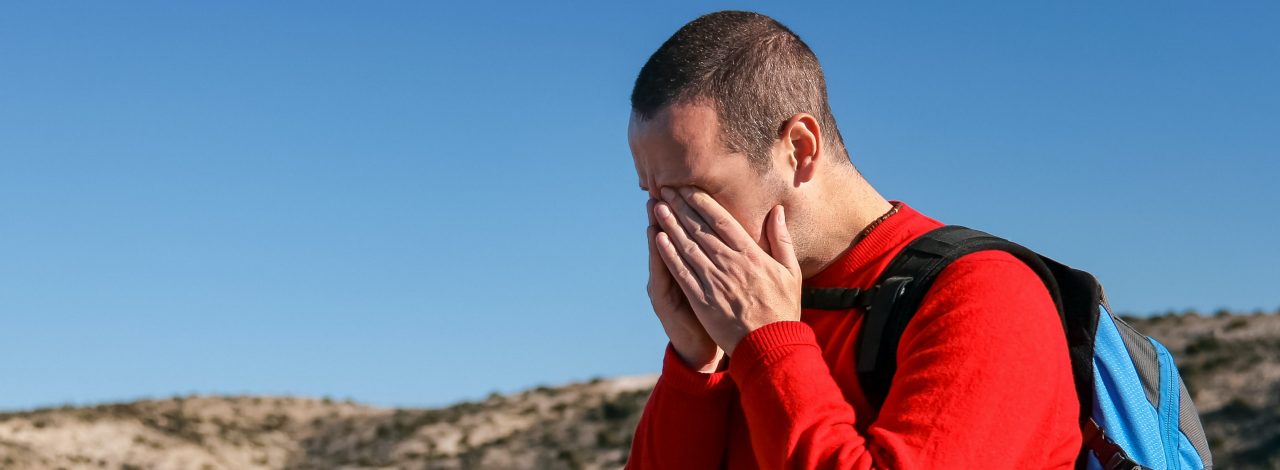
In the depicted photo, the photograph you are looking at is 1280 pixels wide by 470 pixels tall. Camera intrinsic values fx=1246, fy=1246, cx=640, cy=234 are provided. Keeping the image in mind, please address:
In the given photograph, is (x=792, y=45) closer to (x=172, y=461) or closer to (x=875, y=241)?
(x=875, y=241)

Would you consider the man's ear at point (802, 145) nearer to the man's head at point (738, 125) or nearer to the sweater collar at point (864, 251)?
the man's head at point (738, 125)

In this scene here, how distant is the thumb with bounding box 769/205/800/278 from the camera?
3260 millimetres

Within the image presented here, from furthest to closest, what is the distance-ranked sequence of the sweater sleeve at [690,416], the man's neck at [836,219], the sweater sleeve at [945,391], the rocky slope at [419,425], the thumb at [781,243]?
the rocky slope at [419,425], the sweater sleeve at [690,416], the man's neck at [836,219], the thumb at [781,243], the sweater sleeve at [945,391]

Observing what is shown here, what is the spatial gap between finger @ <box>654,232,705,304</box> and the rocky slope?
75.7 feet

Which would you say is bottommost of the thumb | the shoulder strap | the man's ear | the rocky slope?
the shoulder strap

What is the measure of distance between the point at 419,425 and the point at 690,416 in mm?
33857

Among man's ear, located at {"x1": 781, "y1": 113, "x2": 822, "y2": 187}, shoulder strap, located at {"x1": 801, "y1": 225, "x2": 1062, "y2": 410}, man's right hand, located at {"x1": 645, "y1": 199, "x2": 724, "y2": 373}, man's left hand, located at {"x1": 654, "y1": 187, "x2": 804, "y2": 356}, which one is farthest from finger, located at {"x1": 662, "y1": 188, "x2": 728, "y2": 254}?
shoulder strap, located at {"x1": 801, "y1": 225, "x2": 1062, "y2": 410}

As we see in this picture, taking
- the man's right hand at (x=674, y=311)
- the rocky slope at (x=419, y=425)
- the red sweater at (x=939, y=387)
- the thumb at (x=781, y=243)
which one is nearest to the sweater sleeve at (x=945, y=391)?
the red sweater at (x=939, y=387)

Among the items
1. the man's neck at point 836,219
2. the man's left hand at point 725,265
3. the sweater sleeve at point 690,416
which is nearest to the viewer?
the man's left hand at point 725,265

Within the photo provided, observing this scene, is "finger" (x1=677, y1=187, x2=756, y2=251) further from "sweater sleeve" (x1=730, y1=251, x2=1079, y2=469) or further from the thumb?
"sweater sleeve" (x1=730, y1=251, x2=1079, y2=469)

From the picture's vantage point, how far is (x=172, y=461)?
1307 inches

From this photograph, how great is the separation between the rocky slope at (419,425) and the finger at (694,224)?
75.6 ft

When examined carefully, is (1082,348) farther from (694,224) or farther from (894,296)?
(694,224)

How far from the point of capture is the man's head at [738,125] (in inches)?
130
